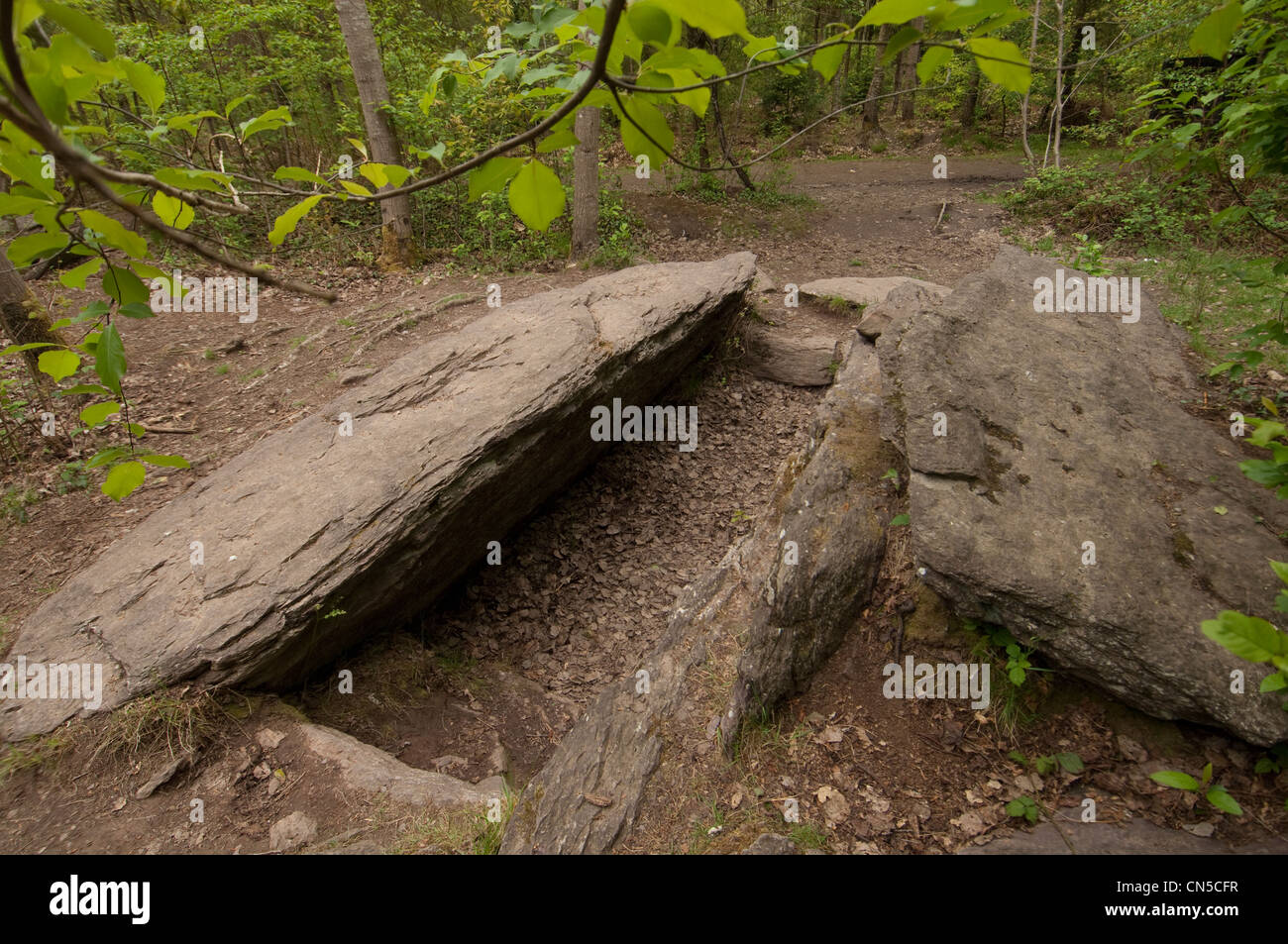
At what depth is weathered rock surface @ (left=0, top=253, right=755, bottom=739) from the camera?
3992mm

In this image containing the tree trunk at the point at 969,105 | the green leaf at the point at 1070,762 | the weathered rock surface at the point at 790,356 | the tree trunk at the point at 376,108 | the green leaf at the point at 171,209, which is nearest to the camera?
the green leaf at the point at 171,209

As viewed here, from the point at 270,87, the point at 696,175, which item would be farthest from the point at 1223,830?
the point at 270,87

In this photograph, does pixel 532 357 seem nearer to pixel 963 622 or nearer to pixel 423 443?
pixel 423 443

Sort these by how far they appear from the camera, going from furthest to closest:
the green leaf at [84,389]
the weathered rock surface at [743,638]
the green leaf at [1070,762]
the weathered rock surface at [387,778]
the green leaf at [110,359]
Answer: the weathered rock surface at [387,778] < the weathered rock surface at [743,638] < the green leaf at [1070,762] < the green leaf at [110,359] < the green leaf at [84,389]

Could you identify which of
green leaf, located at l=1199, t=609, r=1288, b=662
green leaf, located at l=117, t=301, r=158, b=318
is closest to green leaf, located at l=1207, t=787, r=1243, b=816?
green leaf, located at l=1199, t=609, r=1288, b=662

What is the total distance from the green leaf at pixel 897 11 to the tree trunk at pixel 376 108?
862 cm

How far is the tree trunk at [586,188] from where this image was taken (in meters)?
9.14

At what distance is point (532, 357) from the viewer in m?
5.83

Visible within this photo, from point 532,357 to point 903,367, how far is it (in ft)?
10.9

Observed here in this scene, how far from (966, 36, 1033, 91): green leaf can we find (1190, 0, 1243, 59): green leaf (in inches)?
12.5

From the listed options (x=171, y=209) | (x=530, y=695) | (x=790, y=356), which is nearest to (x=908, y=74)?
(x=790, y=356)

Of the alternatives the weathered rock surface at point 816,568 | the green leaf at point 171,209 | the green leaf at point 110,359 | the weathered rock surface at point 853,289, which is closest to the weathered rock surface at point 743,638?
the weathered rock surface at point 816,568

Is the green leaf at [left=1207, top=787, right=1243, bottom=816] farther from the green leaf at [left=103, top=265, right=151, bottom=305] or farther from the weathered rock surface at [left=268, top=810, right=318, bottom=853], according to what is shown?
the weathered rock surface at [left=268, top=810, right=318, bottom=853]

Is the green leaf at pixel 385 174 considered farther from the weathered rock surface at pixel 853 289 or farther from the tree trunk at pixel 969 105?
the tree trunk at pixel 969 105
